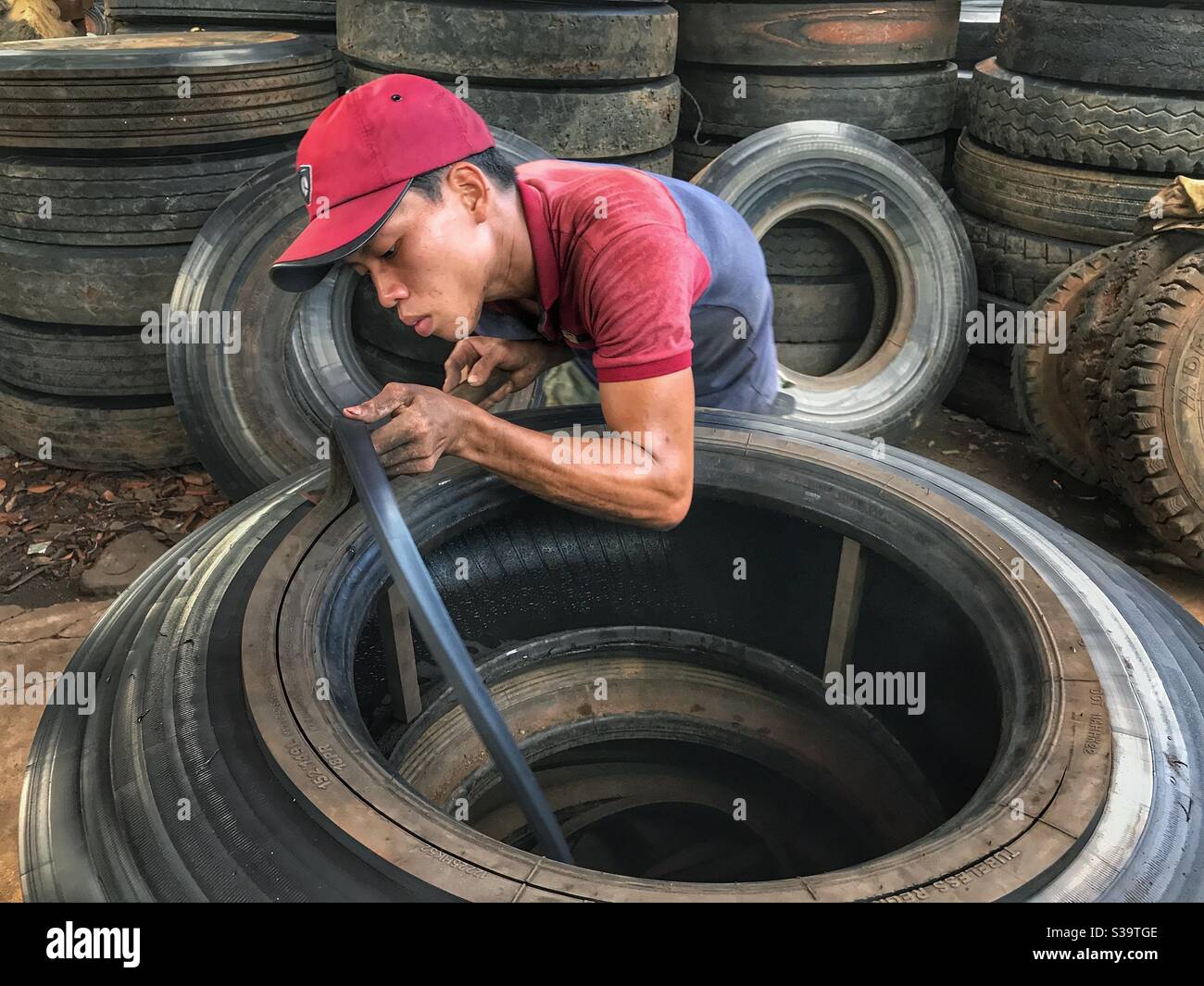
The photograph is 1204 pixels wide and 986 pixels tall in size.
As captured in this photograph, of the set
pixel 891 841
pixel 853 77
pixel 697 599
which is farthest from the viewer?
pixel 853 77

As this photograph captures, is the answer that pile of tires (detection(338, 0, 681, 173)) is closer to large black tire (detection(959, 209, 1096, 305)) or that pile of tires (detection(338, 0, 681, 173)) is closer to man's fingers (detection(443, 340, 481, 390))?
man's fingers (detection(443, 340, 481, 390))

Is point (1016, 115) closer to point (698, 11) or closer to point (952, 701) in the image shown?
point (698, 11)

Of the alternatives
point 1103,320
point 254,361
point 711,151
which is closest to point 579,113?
point 711,151

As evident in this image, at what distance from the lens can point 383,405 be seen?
4.09ft

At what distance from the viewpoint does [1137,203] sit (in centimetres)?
291

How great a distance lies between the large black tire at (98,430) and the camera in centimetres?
288

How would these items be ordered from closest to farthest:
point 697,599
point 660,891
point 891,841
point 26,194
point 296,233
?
point 660,891 → point 891,841 → point 697,599 → point 296,233 → point 26,194

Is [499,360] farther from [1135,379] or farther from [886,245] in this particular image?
[886,245]

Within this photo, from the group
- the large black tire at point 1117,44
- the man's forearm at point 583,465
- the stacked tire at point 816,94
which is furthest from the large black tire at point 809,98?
the man's forearm at point 583,465

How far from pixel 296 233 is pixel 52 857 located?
1.85 m

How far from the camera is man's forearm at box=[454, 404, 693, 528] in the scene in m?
1.34

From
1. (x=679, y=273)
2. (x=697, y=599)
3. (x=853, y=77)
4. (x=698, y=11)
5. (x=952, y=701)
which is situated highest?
Result: (x=698, y=11)

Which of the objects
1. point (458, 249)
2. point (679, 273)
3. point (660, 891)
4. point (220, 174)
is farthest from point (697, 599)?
point (220, 174)

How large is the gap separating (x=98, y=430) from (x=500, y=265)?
2.05 m
